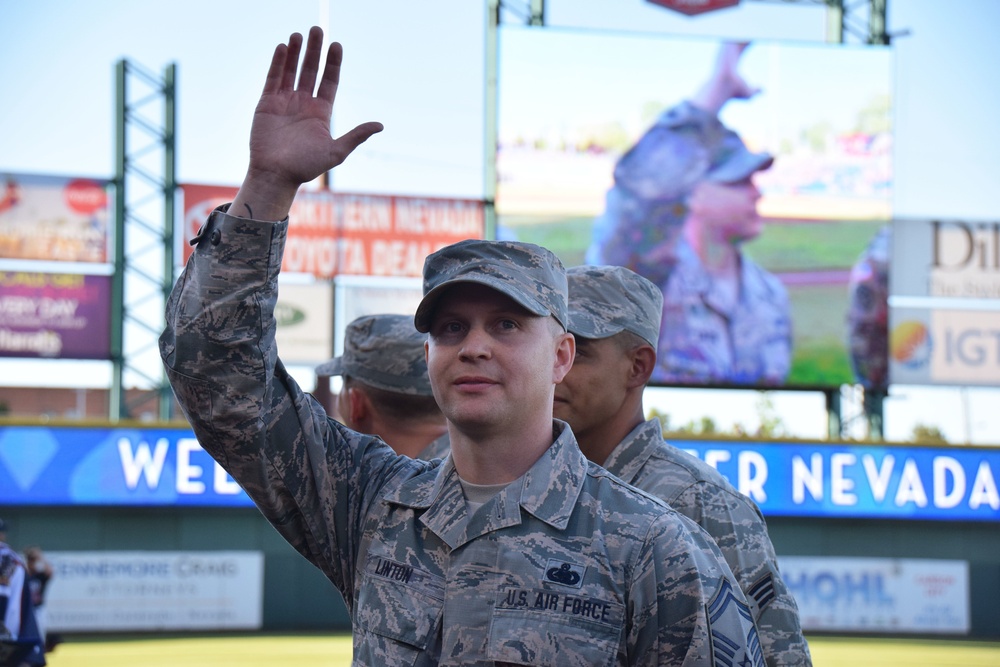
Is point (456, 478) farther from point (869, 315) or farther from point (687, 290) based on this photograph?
point (869, 315)

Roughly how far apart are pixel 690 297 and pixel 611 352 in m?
15.7

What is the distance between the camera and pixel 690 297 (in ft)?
61.8

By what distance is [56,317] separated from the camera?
18812mm

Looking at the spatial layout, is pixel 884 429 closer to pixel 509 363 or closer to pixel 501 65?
pixel 501 65

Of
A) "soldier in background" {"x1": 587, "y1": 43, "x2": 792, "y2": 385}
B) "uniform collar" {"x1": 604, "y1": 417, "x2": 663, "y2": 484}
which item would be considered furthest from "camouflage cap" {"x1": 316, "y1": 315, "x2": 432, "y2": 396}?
"soldier in background" {"x1": 587, "y1": 43, "x2": 792, "y2": 385}

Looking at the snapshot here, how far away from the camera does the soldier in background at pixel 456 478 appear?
214 centimetres

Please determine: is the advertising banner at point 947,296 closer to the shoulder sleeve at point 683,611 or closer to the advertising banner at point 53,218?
the advertising banner at point 53,218

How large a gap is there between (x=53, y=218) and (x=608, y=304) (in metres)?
17.5

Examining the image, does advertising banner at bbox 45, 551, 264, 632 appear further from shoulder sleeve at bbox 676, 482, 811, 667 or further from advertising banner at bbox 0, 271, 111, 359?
shoulder sleeve at bbox 676, 482, 811, 667

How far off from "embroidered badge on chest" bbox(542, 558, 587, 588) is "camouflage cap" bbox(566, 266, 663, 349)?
111cm

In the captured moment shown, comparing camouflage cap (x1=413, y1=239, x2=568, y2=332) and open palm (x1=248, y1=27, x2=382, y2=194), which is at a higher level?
open palm (x1=248, y1=27, x2=382, y2=194)

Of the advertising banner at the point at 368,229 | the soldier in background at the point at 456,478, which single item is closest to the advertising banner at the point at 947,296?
the advertising banner at the point at 368,229

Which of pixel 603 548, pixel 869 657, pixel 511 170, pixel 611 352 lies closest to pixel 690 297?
pixel 511 170

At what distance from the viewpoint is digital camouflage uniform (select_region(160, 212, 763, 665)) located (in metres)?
2.13
